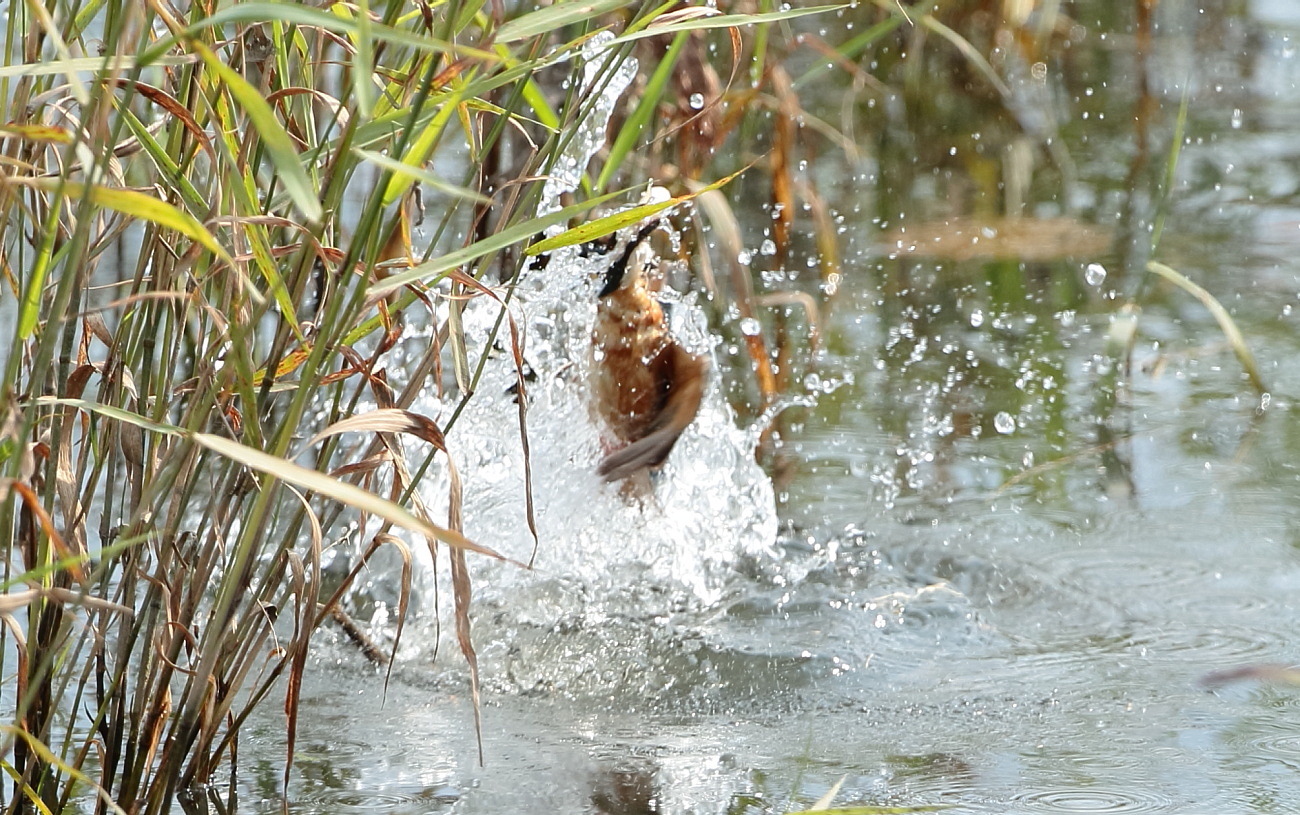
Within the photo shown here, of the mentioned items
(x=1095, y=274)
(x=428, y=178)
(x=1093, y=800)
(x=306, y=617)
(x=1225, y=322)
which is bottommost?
(x=1093, y=800)

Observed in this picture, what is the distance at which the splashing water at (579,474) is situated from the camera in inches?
96.0

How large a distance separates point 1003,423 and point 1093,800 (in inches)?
52.5

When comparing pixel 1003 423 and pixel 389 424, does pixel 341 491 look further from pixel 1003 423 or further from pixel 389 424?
pixel 1003 423

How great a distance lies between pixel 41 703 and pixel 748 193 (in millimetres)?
2690

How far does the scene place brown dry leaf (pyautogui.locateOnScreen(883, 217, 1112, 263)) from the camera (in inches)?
143

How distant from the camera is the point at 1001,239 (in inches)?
146

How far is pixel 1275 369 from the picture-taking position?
306 cm

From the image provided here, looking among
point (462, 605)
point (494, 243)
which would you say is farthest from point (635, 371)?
point (494, 243)

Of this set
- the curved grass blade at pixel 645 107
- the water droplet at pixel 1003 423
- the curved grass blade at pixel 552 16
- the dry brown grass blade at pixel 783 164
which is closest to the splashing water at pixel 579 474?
the water droplet at pixel 1003 423

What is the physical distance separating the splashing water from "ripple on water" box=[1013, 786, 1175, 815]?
31.4 inches

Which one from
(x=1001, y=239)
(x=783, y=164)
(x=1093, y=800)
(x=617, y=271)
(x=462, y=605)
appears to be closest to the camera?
(x=462, y=605)

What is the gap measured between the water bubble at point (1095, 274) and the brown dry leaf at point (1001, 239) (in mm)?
82

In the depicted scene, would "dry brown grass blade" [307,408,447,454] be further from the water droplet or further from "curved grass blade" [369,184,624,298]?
the water droplet

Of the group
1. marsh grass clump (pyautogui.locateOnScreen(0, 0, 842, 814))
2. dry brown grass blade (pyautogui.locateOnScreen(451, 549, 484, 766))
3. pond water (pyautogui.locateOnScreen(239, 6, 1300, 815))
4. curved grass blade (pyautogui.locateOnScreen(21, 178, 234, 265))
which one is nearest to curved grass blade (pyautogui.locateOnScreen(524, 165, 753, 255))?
marsh grass clump (pyautogui.locateOnScreen(0, 0, 842, 814))
